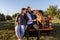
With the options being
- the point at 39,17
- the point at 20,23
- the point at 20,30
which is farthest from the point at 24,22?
the point at 39,17

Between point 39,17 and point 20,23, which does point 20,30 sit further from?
point 39,17

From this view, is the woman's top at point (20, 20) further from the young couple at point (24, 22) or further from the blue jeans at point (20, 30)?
the blue jeans at point (20, 30)

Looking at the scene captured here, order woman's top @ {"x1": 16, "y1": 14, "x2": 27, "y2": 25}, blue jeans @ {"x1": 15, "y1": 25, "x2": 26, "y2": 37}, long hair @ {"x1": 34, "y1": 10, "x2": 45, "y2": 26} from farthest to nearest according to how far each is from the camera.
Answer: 1. long hair @ {"x1": 34, "y1": 10, "x2": 45, "y2": 26}
2. blue jeans @ {"x1": 15, "y1": 25, "x2": 26, "y2": 37}
3. woman's top @ {"x1": 16, "y1": 14, "x2": 27, "y2": 25}

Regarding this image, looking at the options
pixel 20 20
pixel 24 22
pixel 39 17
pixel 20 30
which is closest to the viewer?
pixel 20 20

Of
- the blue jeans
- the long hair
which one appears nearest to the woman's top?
the blue jeans

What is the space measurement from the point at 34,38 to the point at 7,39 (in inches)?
45.3

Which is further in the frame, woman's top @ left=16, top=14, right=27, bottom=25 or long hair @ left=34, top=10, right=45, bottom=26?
long hair @ left=34, top=10, right=45, bottom=26

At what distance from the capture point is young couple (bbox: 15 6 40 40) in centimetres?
617

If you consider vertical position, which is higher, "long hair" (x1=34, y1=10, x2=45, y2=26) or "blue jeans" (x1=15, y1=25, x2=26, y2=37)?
"long hair" (x1=34, y1=10, x2=45, y2=26)

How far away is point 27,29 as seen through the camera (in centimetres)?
670

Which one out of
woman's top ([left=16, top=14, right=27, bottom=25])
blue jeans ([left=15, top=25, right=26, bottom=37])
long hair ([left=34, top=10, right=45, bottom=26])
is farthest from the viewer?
long hair ([left=34, top=10, right=45, bottom=26])

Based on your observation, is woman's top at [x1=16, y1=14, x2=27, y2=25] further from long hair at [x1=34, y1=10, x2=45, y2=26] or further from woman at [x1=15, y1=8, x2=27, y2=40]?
long hair at [x1=34, y1=10, x2=45, y2=26]

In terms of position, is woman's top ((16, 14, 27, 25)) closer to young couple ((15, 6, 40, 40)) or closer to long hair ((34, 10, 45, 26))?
young couple ((15, 6, 40, 40))

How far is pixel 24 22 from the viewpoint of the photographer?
6352 millimetres
